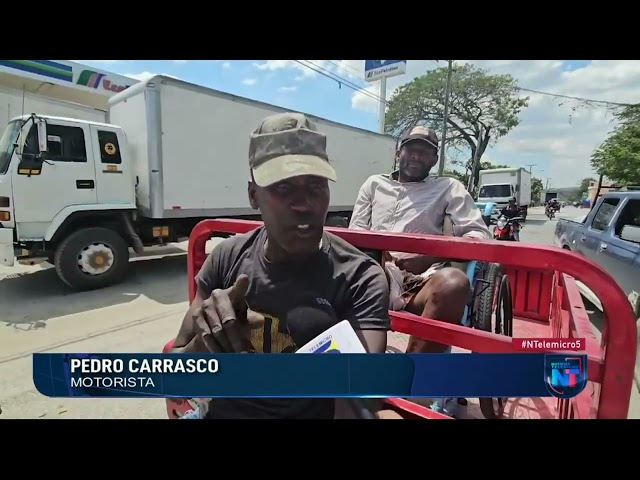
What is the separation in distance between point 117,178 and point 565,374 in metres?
4.80

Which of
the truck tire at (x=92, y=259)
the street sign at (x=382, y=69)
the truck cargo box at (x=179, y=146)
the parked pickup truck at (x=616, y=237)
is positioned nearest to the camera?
the street sign at (x=382, y=69)

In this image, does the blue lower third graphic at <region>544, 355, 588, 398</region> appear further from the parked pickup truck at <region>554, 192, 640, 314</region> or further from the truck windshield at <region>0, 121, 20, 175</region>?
the truck windshield at <region>0, 121, 20, 175</region>

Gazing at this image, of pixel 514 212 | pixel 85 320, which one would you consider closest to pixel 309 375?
pixel 85 320

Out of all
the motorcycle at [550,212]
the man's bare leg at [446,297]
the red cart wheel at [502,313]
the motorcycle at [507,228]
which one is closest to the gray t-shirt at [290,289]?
the man's bare leg at [446,297]

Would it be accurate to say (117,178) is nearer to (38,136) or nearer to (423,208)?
(38,136)

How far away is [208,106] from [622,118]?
152 inches

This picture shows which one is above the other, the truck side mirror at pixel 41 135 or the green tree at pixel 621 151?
the truck side mirror at pixel 41 135

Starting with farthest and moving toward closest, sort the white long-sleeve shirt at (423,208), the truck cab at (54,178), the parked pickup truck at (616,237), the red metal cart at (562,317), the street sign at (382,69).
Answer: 1. the truck cab at (54,178)
2. the parked pickup truck at (616,237)
3. the white long-sleeve shirt at (423,208)
4. the street sign at (382,69)
5. the red metal cart at (562,317)

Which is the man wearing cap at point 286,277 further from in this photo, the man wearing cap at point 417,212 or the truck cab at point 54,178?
the truck cab at point 54,178

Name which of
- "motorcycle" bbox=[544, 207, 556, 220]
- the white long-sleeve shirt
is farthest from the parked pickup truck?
the white long-sleeve shirt

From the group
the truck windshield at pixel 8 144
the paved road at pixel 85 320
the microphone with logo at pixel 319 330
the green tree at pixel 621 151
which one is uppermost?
the truck windshield at pixel 8 144

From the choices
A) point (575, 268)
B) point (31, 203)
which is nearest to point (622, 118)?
point (575, 268)

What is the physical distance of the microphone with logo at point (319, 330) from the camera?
4.14 ft

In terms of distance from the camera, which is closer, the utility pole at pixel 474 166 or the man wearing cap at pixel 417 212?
the man wearing cap at pixel 417 212
